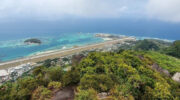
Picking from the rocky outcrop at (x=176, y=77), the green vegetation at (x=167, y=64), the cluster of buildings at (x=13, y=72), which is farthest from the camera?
the cluster of buildings at (x=13, y=72)

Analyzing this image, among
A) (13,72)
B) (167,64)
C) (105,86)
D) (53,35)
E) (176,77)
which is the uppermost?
(53,35)

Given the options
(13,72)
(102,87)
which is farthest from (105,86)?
(13,72)

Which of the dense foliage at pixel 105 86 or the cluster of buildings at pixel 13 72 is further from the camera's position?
the cluster of buildings at pixel 13 72

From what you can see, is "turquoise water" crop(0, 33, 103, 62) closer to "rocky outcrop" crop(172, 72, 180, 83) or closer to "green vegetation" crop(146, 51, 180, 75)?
"green vegetation" crop(146, 51, 180, 75)

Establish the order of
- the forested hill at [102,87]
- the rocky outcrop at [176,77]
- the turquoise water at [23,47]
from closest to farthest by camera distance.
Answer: the forested hill at [102,87] → the rocky outcrop at [176,77] → the turquoise water at [23,47]

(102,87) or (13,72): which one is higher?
(102,87)

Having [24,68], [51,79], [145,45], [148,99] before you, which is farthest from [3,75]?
[145,45]

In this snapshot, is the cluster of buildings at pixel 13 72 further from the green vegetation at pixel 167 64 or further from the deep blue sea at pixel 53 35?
the green vegetation at pixel 167 64

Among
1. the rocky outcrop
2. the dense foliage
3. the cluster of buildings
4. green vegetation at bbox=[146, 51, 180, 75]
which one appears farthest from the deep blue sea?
the rocky outcrop

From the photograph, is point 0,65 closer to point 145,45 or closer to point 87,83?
point 87,83

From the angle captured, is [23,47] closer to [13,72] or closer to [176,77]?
[13,72]

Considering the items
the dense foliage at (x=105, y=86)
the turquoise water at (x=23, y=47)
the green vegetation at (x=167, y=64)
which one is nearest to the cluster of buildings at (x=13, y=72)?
the turquoise water at (x=23, y=47)
